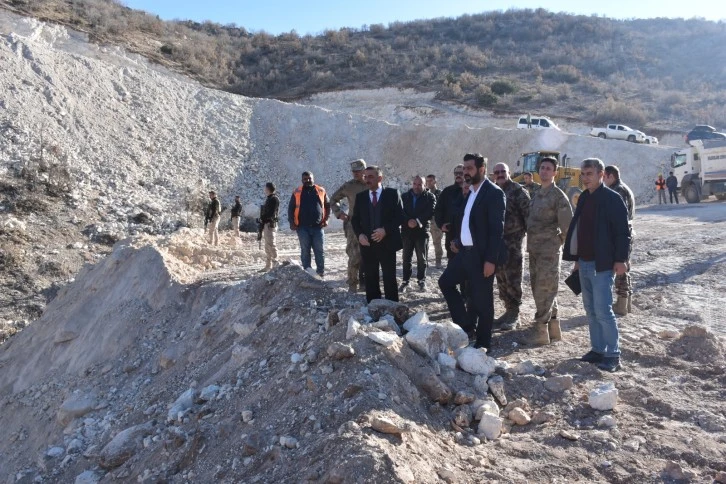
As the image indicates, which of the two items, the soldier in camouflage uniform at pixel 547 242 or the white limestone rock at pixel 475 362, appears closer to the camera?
the white limestone rock at pixel 475 362

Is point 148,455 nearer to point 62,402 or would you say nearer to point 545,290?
point 62,402

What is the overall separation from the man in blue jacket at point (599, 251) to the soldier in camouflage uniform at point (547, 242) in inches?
22.9

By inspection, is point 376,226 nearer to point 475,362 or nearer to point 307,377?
point 475,362

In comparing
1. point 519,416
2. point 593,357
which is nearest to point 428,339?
point 519,416

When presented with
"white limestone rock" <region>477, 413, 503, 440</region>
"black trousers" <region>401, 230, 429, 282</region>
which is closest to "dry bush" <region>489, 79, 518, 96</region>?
"black trousers" <region>401, 230, 429, 282</region>

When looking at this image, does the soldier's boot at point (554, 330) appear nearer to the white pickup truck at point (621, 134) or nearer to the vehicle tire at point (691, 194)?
the vehicle tire at point (691, 194)

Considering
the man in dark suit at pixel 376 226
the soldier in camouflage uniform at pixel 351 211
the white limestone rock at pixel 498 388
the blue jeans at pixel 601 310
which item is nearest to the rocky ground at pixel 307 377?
the white limestone rock at pixel 498 388

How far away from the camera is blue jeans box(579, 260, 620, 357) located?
484 centimetres

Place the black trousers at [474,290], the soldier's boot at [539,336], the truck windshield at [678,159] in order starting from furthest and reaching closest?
1. the truck windshield at [678,159]
2. the soldier's boot at [539,336]
3. the black trousers at [474,290]

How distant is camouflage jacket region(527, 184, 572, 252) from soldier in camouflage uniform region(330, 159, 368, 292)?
211cm

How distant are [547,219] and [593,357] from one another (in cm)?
138

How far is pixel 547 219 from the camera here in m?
5.74

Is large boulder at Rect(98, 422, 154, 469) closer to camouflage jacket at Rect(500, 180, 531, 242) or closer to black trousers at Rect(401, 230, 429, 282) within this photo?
camouflage jacket at Rect(500, 180, 531, 242)

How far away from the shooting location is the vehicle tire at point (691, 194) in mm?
22797
